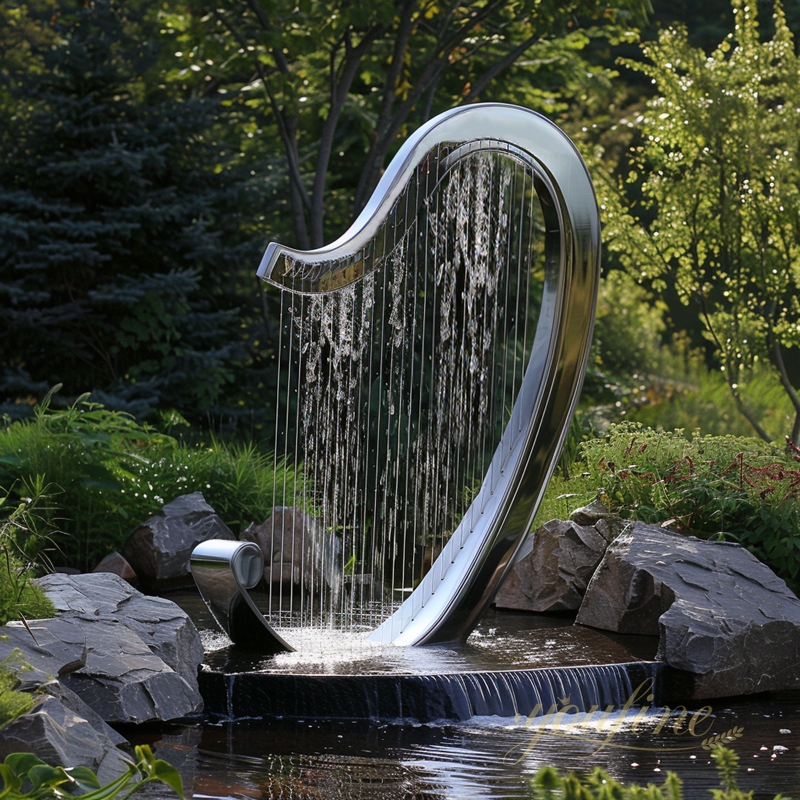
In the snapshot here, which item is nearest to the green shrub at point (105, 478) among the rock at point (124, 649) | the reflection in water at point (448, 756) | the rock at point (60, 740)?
the rock at point (124, 649)

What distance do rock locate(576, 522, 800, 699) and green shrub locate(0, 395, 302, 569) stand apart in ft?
7.24

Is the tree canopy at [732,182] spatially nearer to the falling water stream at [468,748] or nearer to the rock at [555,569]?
the rock at [555,569]

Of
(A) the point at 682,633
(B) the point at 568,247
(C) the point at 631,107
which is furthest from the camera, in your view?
(C) the point at 631,107

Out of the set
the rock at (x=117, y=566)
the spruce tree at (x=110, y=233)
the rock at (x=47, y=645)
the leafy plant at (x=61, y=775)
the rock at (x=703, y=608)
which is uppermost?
the spruce tree at (x=110, y=233)

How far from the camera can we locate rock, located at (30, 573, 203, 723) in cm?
374

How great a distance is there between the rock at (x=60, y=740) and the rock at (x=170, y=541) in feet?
11.0

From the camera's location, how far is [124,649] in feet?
13.1

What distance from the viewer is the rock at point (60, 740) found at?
282cm

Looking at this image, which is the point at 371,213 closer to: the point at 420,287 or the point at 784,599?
the point at 784,599

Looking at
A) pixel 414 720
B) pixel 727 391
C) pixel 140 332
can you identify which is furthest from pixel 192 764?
pixel 727 391

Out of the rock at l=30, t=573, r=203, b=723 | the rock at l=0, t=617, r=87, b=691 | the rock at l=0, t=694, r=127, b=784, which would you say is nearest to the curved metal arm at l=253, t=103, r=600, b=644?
the rock at l=30, t=573, r=203, b=723

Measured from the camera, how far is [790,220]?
9141 mm

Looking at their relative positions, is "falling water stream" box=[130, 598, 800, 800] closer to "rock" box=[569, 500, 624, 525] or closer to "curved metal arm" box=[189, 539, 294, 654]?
"curved metal arm" box=[189, 539, 294, 654]

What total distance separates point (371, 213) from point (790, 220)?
611 cm
